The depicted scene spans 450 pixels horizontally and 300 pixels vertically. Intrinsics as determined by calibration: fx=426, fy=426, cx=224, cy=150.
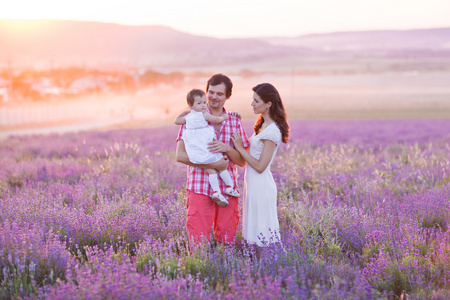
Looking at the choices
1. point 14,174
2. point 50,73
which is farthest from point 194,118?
point 50,73

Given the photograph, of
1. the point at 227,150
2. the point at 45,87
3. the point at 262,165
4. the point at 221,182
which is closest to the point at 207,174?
the point at 221,182

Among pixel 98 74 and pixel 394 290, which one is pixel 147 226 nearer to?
pixel 394 290

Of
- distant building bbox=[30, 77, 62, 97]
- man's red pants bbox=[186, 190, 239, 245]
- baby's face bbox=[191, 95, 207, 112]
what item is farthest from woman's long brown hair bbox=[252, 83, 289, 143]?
distant building bbox=[30, 77, 62, 97]

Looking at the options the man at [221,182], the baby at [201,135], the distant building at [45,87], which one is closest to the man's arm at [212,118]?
the baby at [201,135]

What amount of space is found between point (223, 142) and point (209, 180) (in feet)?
1.33

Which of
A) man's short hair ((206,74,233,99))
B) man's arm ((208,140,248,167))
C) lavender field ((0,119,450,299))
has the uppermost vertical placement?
man's short hair ((206,74,233,99))

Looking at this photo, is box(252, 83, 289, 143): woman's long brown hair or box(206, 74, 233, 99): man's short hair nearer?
box(206, 74, 233, 99): man's short hair

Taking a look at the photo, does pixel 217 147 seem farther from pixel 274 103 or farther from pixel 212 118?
pixel 274 103

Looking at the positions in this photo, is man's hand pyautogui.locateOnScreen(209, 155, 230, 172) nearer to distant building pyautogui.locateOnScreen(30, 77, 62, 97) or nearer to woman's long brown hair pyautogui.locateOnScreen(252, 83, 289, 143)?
woman's long brown hair pyautogui.locateOnScreen(252, 83, 289, 143)

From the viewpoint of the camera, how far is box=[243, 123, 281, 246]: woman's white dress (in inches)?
158

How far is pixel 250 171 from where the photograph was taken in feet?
13.4

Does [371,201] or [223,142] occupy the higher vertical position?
[223,142]

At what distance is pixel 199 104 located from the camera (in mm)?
3859

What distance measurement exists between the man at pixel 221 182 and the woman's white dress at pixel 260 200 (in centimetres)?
15
